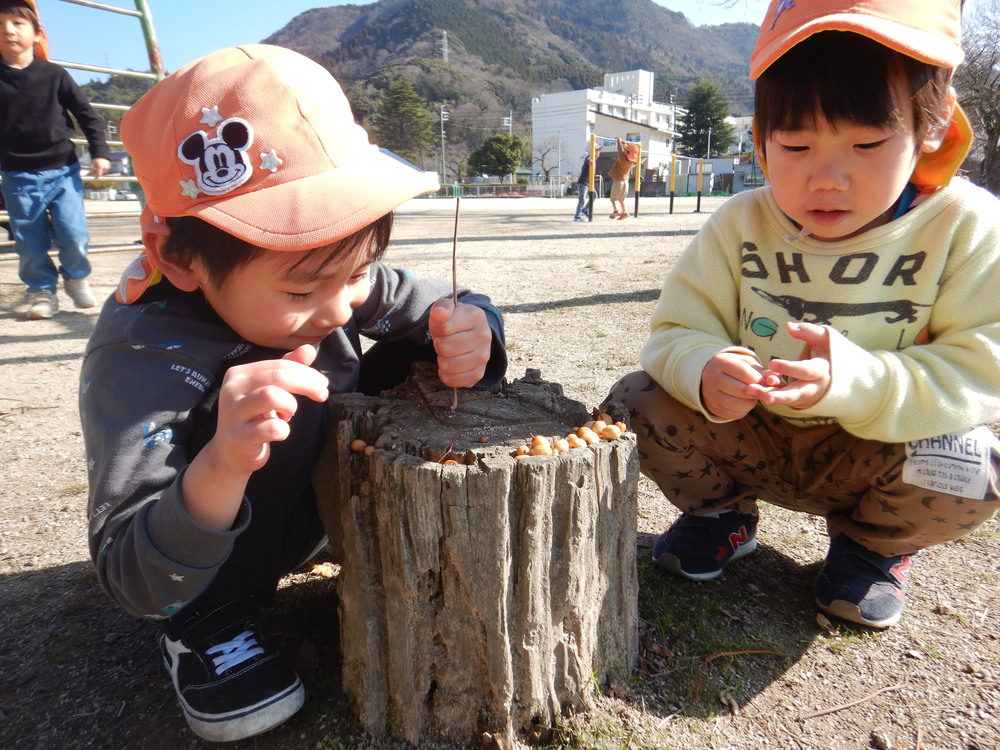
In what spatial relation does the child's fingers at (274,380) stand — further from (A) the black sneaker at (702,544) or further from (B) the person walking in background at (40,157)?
(B) the person walking in background at (40,157)

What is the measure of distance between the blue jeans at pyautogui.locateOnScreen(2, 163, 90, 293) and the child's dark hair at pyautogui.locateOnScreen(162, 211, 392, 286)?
4.30 m

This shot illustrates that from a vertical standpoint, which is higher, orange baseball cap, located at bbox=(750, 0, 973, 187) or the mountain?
the mountain

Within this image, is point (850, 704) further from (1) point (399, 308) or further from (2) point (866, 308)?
(1) point (399, 308)

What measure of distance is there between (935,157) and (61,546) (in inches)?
99.6

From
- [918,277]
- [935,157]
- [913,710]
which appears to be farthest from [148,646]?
[935,157]

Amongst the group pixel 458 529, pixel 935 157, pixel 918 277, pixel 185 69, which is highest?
pixel 185 69

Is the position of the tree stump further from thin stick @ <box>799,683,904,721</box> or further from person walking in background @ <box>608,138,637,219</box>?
person walking in background @ <box>608,138,637,219</box>

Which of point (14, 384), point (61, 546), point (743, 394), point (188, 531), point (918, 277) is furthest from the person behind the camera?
point (14, 384)

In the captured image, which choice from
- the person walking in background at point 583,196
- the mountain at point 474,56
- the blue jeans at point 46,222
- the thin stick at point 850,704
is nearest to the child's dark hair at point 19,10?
the blue jeans at point 46,222

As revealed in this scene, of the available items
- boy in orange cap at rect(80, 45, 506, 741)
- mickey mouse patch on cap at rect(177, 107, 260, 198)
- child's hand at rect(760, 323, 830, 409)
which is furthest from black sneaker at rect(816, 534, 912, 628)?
mickey mouse patch on cap at rect(177, 107, 260, 198)

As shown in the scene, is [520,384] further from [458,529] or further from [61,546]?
[61,546]

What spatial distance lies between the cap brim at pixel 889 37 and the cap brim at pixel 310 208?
843mm

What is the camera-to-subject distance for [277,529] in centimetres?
151

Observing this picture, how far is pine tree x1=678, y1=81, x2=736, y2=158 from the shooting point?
6250cm
